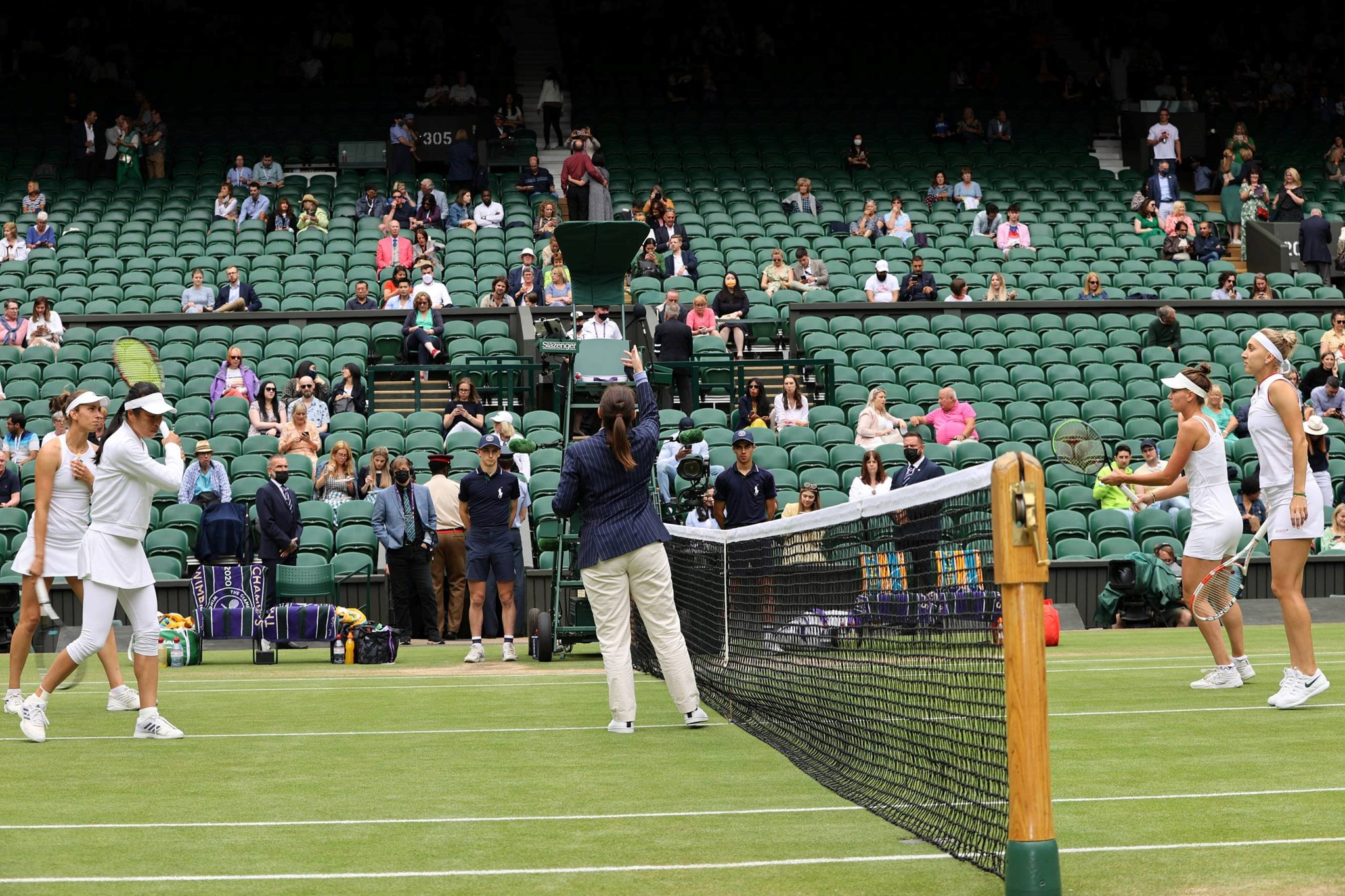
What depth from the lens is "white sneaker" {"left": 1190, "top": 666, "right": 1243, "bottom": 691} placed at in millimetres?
9555

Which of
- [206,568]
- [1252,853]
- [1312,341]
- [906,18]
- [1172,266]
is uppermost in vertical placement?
[906,18]

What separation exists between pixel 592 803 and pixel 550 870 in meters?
1.30

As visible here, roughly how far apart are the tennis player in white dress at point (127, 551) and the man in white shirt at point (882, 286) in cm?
1623

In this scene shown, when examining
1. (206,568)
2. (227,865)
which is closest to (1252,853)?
(227,865)

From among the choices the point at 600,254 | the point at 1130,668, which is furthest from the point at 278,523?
the point at 1130,668

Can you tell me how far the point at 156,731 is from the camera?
8484mm

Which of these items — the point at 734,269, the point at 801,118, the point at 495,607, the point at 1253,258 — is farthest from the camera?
the point at 801,118

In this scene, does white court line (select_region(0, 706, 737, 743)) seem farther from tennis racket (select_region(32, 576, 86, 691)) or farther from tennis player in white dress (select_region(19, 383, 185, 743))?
tennis racket (select_region(32, 576, 86, 691))

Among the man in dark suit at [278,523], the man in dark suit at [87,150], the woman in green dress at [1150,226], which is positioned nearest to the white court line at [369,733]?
the man in dark suit at [278,523]

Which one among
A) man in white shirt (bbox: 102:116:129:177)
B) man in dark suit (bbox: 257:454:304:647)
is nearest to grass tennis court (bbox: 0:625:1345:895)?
man in dark suit (bbox: 257:454:304:647)

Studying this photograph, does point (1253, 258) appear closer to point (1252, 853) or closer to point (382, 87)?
point (382, 87)

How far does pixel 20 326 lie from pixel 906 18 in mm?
21796

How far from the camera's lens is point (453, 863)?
16.6ft

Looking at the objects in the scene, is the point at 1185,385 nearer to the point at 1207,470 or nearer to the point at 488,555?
the point at 1207,470
